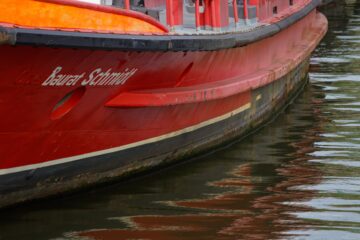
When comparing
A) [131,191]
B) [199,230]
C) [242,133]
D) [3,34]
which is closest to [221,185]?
[131,191]

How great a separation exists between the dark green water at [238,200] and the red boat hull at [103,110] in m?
0.20

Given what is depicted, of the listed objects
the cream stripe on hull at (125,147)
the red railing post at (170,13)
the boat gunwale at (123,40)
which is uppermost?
the red railing post at (170,13)

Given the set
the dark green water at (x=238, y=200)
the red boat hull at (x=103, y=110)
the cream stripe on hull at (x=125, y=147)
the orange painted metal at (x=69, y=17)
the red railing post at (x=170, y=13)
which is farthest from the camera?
the red railing post at (x=170, y=13)

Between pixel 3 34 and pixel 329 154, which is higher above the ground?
pixel 3 34

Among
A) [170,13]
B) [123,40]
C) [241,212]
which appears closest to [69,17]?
[123,40]

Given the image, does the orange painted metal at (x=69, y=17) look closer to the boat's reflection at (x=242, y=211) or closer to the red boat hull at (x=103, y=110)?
the red boat hull at (x=103, y=110)

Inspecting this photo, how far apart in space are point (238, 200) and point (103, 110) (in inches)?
51.9

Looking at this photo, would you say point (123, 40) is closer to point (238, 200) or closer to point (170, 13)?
point (170, 13)

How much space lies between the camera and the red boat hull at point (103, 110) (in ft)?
22.3

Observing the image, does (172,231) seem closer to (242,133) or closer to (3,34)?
(3,34)

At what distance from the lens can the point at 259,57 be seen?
10.7 metres

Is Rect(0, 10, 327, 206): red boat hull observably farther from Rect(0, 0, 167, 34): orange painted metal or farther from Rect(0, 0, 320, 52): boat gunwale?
Rect(0, 0, 167, 34): orange painted metal

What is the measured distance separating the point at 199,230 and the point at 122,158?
4.28ft

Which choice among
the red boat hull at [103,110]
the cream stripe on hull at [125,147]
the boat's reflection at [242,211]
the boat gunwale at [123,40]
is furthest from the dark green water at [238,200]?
the boat gunwale at [123,40]
